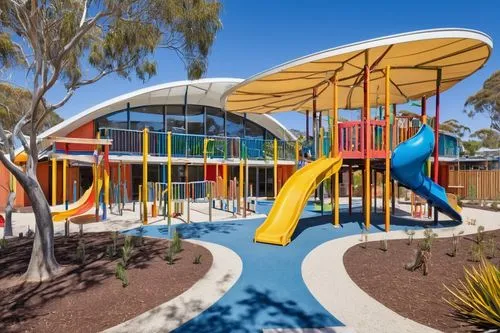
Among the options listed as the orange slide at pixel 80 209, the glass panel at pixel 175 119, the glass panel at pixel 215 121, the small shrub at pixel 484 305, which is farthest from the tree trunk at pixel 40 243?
the glass panel at pixel 215 121

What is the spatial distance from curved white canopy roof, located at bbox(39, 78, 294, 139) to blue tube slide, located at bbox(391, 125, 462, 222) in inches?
487

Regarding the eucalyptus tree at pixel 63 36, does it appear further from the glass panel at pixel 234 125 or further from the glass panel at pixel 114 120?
the glass panel at pixel 234 125

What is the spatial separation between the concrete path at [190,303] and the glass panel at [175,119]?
57.7 ft

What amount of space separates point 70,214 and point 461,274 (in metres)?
13.4

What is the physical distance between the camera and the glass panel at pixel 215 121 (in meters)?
25.7

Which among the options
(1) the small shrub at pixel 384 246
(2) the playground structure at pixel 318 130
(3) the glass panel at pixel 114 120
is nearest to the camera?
(1) the small shrub at pixel 384 246

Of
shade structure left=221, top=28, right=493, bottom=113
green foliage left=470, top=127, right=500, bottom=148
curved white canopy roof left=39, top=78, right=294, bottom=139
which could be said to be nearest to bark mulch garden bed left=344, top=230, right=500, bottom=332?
shade structure left=221, top=28, right=493, bottom=113

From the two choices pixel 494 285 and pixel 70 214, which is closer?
pixel 494 285

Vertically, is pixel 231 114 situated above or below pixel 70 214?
above

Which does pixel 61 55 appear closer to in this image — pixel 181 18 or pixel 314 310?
pixel 181 18

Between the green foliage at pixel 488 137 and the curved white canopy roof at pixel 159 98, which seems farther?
the green foliage at pixel 488 137

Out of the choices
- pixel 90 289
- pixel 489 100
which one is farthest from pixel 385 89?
pixel 489 100

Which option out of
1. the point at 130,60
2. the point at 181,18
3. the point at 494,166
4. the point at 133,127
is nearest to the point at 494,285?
the point at 181,18

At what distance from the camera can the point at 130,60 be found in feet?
29.0
